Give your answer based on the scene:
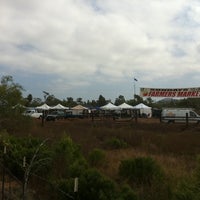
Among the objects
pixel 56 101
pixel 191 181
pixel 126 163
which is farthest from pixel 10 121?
pixel 56 101

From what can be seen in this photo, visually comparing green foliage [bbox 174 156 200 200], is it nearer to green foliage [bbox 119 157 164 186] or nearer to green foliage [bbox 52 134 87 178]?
green foliage [bbox 119 157 164 186]

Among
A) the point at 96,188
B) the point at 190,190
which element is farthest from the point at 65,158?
the point at 190,190

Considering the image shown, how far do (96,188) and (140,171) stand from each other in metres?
3.50

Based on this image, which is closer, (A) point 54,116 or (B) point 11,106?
(B) point 11,106

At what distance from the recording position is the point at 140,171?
1178cm

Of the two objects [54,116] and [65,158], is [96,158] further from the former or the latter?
[54,116]

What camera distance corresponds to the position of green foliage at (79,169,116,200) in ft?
27.3

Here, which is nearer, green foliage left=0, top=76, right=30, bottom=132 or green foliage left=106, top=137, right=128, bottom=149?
green foliage left=106, top=137, right=128, bottom=149

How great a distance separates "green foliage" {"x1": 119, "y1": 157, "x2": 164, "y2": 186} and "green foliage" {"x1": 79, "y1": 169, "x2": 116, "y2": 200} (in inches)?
111

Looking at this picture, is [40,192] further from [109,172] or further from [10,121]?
[10,121]

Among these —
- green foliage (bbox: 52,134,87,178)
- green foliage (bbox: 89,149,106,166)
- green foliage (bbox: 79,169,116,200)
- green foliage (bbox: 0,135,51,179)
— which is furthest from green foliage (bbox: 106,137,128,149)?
green foliage (bbox: 79,169,116,200)

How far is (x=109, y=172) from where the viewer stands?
42.1 ft

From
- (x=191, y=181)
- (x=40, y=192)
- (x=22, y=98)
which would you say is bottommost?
(x=40, y=192)

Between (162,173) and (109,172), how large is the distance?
201cm
